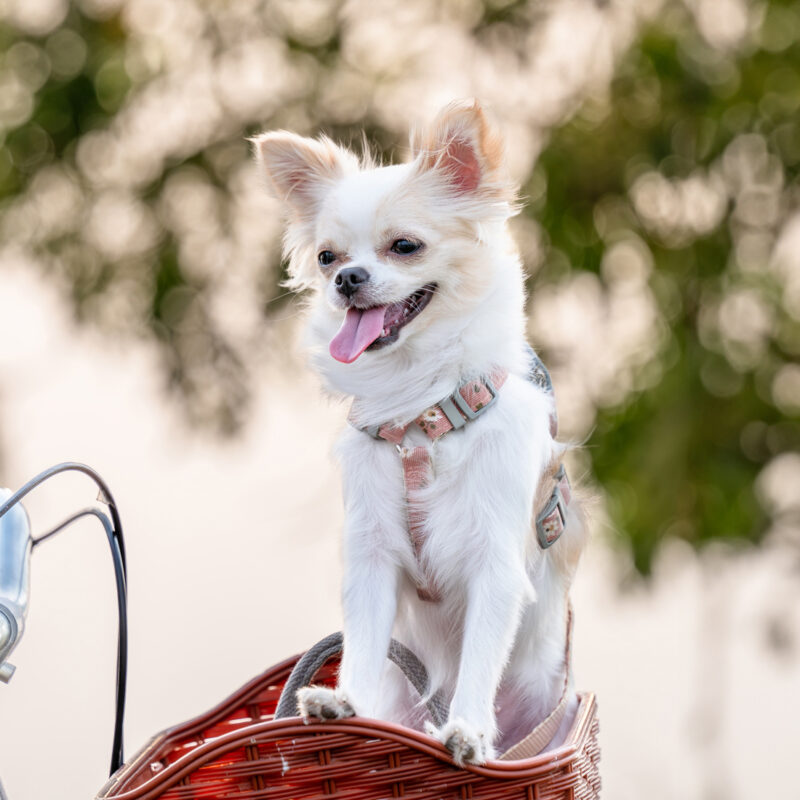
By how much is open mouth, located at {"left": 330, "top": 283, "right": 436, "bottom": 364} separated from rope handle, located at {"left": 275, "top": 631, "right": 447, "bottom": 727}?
20.4 inches

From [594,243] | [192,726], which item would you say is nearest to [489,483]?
[192,726]

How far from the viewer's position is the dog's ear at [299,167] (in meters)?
2.09

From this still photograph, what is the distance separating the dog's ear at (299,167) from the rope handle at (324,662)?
0.82m

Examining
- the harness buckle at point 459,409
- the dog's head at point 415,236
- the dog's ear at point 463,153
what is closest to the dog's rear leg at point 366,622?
the harness buckle at point 459,409

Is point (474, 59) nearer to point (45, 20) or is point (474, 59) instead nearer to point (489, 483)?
point (45, 20)

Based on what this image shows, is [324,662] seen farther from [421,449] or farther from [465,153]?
[465,153]

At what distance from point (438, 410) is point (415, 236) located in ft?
0.99

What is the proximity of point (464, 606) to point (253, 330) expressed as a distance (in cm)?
436

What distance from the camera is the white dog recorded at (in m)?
1.85

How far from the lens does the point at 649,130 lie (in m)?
5.66

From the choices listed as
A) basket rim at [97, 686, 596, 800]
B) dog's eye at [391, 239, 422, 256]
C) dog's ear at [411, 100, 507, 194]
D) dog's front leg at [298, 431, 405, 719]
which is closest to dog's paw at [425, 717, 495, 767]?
basket rim at [97, 686, 596, 800]

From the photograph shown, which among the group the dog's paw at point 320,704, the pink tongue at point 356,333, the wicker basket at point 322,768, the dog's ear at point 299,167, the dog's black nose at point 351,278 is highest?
the dog's ear at point 299,167

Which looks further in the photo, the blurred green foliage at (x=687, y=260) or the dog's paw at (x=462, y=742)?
the blurred green foliage at (x=687, y=260)

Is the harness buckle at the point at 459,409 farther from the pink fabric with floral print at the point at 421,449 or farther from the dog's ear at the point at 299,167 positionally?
the dog's ear at the point at 299,167
